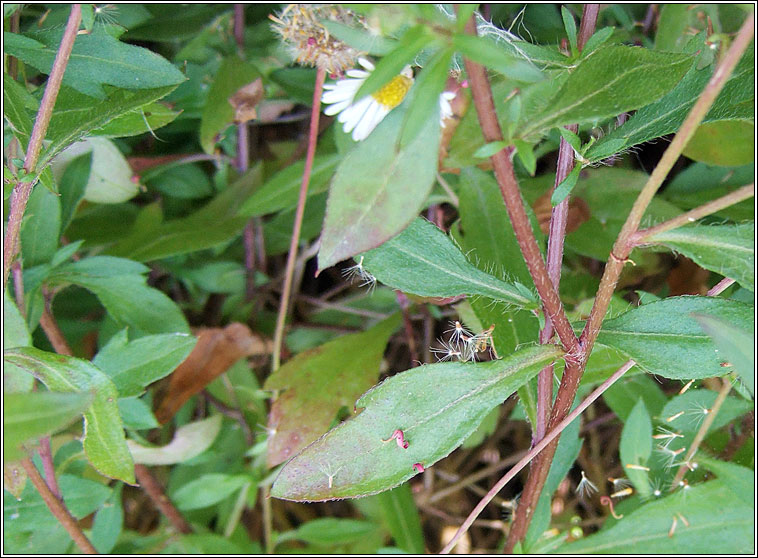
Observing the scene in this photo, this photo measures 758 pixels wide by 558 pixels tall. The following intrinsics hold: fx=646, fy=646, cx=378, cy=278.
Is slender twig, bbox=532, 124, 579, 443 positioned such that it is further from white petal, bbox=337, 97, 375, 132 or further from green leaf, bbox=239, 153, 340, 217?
green leaf, bbox=239, 153, 340, 217

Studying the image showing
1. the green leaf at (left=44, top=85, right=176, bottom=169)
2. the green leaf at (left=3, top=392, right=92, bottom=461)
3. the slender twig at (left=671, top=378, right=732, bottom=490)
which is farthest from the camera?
the slender twig at (left=671, top=378, right=732, bottom=490)

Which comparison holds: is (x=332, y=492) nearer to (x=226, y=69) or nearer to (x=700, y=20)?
(x=226, y=69)

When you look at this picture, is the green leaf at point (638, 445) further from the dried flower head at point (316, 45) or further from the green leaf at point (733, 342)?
the dried flower head at point (316, 45)

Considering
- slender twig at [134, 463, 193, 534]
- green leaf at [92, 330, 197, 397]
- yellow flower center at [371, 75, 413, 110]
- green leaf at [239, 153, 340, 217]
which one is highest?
yellow flower center at [371, 75, 413, 110]

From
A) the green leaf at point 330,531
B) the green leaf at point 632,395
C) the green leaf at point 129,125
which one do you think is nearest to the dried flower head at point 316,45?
the green leaf at point 129,125

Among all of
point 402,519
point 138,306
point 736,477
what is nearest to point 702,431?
point 736,477

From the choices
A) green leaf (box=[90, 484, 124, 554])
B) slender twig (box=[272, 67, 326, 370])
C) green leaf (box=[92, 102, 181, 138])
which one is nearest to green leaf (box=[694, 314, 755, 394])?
slender twig (box=[272, 67, 326, 370])
